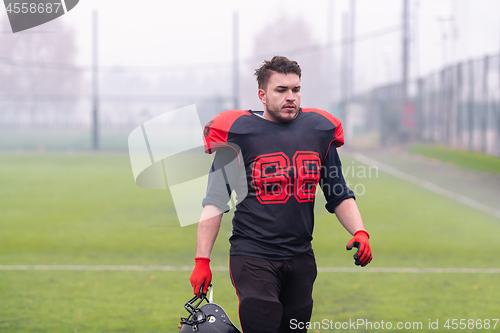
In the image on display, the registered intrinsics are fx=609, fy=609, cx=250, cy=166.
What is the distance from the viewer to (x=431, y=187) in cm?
1650

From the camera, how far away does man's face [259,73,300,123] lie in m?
3.16

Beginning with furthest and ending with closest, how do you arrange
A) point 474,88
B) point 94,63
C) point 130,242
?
point 94,63 < point 474,88 < point 130,242

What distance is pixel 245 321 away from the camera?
304 cm

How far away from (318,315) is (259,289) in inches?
99.9

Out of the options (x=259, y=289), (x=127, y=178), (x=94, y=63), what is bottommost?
(x=127, y=178)

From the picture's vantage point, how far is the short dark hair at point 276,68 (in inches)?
126

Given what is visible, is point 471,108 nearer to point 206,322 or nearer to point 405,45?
point 405,45

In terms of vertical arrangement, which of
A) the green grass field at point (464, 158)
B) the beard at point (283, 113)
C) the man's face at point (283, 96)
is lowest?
the green grass field at point (464, 158)

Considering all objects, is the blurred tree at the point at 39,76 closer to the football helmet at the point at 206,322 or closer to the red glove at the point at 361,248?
the football helmet at the point at 206,322

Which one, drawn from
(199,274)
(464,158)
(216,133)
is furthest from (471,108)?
(199,274)

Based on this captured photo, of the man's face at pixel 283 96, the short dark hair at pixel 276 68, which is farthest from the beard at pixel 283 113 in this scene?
the short dark hair at pixel 276 68

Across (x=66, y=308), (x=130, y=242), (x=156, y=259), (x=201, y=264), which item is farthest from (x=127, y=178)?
Result: (x=201, y=264)

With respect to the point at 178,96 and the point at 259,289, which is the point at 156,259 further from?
the point at 178,96

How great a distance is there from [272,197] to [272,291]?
0.48 m
